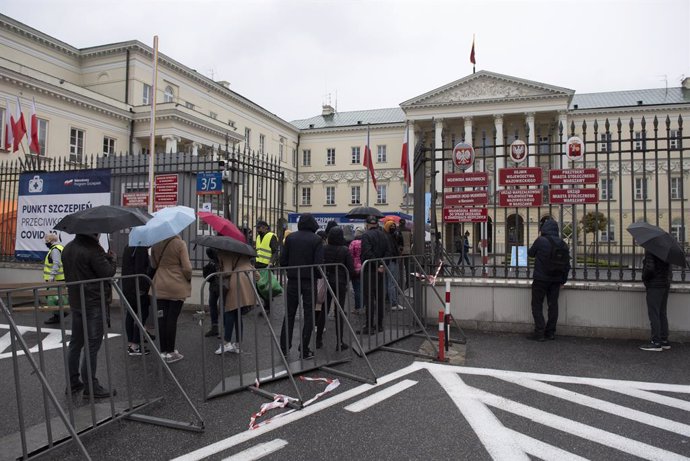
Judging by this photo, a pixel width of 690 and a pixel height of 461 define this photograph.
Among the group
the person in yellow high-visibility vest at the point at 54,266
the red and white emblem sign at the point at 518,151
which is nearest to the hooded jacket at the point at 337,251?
the red and white emblem sign at the point at 518,151

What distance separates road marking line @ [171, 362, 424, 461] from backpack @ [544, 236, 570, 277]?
3044mm

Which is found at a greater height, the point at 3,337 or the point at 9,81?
the point at 9,81

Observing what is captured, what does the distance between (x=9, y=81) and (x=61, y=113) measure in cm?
356

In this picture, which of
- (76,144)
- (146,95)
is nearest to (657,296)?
(76,144)

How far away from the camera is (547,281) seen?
23.6ft

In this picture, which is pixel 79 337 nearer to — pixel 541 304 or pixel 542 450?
pixel 542 450

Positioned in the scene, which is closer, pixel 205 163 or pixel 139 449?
pixel 139 449

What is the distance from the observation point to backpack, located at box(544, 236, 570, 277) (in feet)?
23.4

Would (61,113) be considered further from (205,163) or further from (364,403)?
(364,403)

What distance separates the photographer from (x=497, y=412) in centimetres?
436

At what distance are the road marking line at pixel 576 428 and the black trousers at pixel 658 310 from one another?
11.9 feet

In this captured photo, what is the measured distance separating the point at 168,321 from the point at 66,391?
5.71 ft

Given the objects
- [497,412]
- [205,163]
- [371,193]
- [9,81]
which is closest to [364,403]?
[497,412]

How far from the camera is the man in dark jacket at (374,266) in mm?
6825
